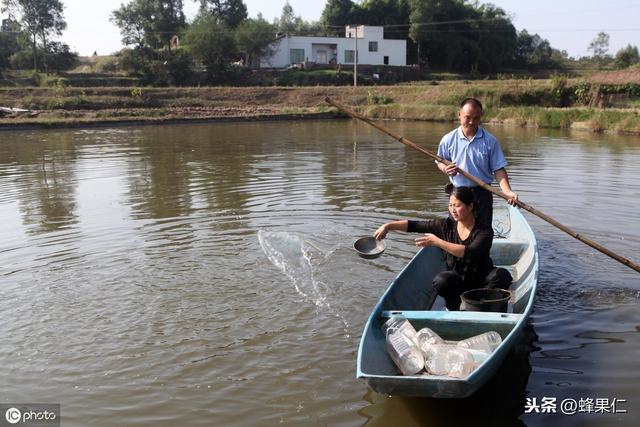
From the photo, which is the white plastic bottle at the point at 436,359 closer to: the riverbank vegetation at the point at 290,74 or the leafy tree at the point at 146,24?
the riverbank vegetation at the point at 290,74

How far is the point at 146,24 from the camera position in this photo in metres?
51.1

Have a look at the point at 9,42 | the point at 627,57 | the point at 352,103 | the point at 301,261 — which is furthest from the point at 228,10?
the point at 301,261

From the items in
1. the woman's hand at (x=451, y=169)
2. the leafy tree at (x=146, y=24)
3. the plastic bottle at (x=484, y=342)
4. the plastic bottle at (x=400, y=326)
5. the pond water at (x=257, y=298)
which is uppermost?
the leafy tree at (x=146, y=24)

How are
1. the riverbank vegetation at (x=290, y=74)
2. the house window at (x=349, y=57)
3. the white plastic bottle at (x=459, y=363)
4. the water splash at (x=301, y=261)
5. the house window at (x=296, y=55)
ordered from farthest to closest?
the house window at (x=349, y=57) → the house window at (x=296, y=55) → the riverbank vegetation at (x=290, y=74) → the water splash at (x=301, y=261) → the white plastic bottle at (x=459, y=363)

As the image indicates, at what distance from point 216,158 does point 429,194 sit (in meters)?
7.47

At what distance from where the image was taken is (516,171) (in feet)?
44.1

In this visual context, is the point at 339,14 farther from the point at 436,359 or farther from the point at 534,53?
the point at 436,359

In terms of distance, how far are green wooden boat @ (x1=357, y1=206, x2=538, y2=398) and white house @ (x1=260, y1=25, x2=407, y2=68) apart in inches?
1893

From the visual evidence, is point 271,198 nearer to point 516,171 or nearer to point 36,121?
point 516,171

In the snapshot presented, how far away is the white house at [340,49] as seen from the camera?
2076 inches

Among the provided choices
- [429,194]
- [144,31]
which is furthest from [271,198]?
[144,31]

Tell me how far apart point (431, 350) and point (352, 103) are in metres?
32.7

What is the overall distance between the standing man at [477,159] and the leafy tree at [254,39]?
46.8 m

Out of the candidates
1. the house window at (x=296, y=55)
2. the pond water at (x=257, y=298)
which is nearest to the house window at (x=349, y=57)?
the house window at (x=296, y=55)
